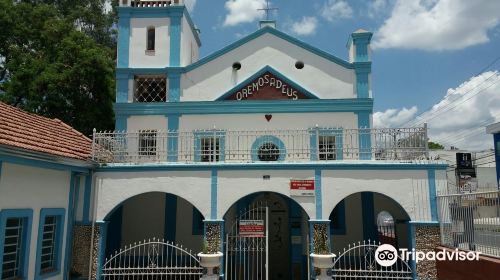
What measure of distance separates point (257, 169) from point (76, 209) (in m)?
4.96

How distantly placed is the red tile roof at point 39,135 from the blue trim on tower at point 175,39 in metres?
4.27

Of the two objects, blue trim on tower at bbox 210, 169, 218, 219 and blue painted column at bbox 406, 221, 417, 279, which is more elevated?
blue trim on tower at bbox 210, 169, 218, 219

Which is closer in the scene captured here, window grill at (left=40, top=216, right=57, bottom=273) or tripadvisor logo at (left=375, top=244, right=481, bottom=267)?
tripadvisor logo at (left=375, top=244, right=481, bottom=267)

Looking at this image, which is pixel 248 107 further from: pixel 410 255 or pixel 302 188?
pixel 410 255

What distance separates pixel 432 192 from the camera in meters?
10.6

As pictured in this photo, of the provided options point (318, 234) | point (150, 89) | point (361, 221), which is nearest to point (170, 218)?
point (150, 89)

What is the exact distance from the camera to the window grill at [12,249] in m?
8.92

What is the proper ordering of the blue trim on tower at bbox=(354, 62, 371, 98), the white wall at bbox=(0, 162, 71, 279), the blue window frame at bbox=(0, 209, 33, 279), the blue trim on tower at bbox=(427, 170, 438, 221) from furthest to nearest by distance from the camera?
1. the blue trim on tower at bbox=(354, 62, 371, 98)
2. the blue trim on tower at bbox=(427, 170, 438, 221)
3. the blue window frame at bbox=(0, 209, 33, 279)
4. the white wall at bbox=(0, 162, 71, 279)

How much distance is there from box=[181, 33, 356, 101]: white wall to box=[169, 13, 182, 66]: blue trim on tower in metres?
0.66

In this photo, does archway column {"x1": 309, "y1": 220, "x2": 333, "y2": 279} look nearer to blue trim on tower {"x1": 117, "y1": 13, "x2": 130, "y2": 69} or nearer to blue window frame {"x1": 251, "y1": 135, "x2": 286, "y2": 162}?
blue window frame {"x1": 251, "y1": 135, "x2": 286, "y2": 162}

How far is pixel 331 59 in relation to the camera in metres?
14.9

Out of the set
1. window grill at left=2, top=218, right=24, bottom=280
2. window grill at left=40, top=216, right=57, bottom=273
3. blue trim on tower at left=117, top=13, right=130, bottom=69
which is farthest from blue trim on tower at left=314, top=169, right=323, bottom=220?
blue trim on tower at left=117, top=13, right=130, bottom=69

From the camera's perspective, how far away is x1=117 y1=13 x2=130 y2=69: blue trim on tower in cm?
1532

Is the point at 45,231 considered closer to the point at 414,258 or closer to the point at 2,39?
the point at 414,258
